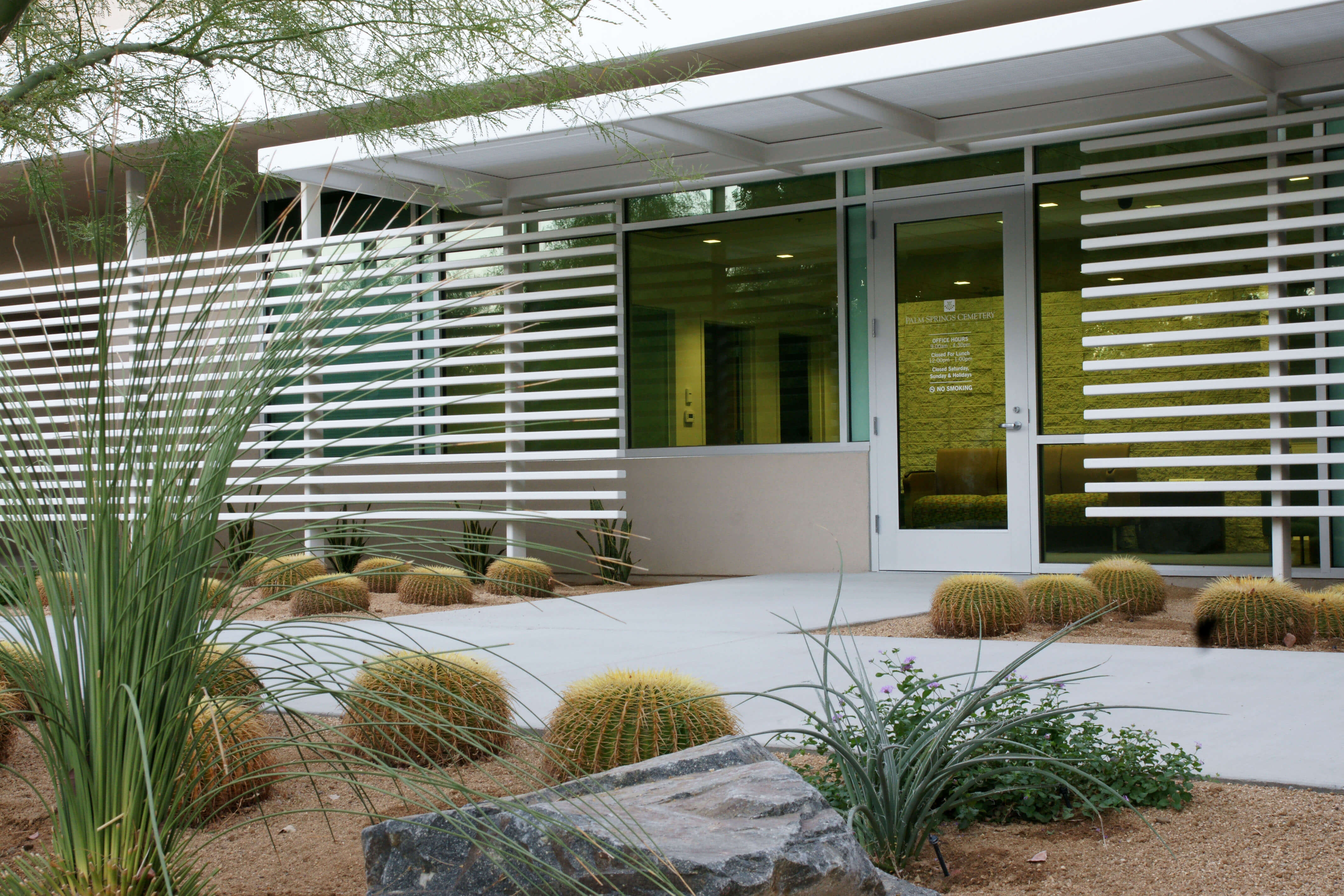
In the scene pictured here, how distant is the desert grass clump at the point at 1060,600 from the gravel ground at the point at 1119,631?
0.21 feet

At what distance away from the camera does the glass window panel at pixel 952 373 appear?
9.14 m

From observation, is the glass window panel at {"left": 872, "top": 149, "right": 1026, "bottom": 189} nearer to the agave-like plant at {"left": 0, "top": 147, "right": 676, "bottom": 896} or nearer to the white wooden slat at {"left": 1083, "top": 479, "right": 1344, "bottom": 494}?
the white wooden slat at {"left": 1083, "top": 479, "right": 1344, "bottom": 494}

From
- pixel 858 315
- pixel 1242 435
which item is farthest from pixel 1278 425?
pixel 858 315

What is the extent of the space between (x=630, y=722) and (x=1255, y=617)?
384cm

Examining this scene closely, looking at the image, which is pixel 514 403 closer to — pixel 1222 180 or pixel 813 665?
pixel 1222 180

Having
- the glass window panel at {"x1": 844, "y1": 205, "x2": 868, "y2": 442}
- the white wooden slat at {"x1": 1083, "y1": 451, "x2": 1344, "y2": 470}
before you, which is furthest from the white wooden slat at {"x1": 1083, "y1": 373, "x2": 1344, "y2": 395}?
the glass window panel at {"x1": 844, "y1": 205, "x2": 868, "y2": 442}

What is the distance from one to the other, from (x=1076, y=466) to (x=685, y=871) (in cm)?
751

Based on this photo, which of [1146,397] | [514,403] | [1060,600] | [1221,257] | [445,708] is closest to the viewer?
[445,708]

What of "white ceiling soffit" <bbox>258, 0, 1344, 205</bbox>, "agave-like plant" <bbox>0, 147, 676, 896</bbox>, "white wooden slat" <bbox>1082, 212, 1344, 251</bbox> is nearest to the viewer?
"agave-like plant" <bbox>0, 147, 676, 896</bbox>

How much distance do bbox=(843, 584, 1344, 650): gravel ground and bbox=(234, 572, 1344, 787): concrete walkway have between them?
0.54ft

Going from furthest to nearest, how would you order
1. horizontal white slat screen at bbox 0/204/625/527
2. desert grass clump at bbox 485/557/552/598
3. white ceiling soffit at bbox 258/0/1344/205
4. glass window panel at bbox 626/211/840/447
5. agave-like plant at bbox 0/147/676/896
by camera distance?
glass window panel at bbox 626/211/840/447
horizontal white slat screen at bbox 0/204/625/527
desert grass clump at bbox 485/557/552/598
white ceiling soffit at bbox 258/0/1344/205
agave-like plant at bbox 0/147/676/896

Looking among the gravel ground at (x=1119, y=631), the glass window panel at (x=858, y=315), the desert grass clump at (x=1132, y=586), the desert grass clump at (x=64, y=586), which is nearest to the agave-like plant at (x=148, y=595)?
the desert grass clump at (x=64, y=586)

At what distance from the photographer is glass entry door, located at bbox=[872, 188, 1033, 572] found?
9.02 meters

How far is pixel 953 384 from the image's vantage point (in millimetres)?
9289
